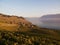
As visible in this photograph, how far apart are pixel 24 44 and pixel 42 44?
47.7ft

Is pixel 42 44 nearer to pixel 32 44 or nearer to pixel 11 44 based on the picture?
pixel 32 44

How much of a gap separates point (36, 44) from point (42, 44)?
3929mm

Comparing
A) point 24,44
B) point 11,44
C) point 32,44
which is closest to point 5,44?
point 11,44

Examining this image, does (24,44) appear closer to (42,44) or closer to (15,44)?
(15,44)

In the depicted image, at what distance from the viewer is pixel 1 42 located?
103 metres

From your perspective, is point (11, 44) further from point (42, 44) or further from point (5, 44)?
point (42, 44)

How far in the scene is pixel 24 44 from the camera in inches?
3974

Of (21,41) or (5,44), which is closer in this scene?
(5,44)

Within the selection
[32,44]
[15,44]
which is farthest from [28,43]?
[15,44]

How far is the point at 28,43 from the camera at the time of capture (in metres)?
107

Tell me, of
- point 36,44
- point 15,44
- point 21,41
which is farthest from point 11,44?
point 36,44

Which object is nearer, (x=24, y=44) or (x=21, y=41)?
(x=24, y=44)

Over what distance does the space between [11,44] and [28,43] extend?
12520 mm

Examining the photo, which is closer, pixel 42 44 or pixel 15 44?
pixel 15 44
